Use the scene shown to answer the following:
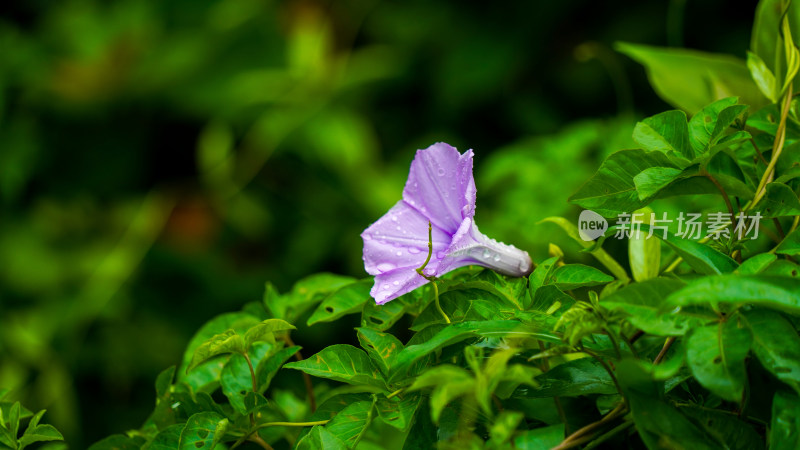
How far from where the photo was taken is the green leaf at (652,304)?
16.5 inches

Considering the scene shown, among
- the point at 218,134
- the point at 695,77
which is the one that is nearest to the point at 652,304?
the point at 695,77

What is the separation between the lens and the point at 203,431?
508 mm

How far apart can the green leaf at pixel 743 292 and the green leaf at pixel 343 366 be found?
0.20 metres

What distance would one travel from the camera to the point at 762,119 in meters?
0.62

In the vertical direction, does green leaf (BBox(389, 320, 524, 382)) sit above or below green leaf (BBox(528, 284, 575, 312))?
above

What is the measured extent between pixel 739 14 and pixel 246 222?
145 cm

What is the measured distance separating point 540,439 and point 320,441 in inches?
5.4

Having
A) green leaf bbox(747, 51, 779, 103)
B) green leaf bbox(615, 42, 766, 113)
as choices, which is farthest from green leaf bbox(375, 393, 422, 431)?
green leaf bbox(615, 42, 766, 113)

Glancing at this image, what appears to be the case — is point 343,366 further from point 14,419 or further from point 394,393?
point 14,419

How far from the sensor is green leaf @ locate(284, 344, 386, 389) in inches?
19.4

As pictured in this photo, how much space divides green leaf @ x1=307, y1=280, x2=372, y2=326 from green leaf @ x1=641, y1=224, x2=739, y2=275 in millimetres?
241

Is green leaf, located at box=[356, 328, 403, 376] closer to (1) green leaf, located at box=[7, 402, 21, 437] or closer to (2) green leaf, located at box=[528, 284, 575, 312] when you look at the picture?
(2) green leaf, located at box=[528, 284, 575, 312]

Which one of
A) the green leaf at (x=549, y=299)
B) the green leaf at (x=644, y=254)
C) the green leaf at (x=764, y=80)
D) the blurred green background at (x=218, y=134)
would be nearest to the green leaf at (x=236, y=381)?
the green leaf at (x=549, y=299)

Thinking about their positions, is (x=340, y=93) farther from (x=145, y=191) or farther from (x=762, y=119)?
(x=762, y=119)
